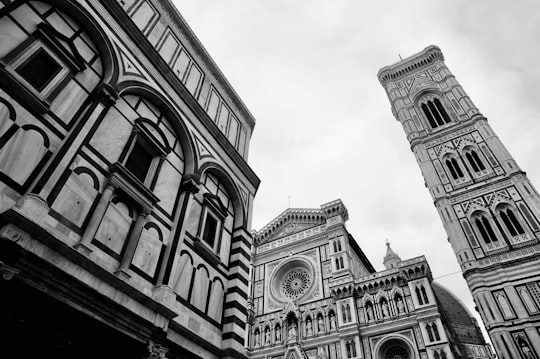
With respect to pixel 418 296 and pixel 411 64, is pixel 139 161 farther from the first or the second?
pixel 411 64

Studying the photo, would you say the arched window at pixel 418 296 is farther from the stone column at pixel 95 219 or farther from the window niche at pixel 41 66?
the window niche at pixel 41 66

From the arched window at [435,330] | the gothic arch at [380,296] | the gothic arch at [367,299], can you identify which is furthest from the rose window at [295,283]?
the arched window at [435,330]

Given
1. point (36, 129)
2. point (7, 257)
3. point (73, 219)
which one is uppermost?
point (36, 129)

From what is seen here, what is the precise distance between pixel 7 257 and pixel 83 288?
1330mm

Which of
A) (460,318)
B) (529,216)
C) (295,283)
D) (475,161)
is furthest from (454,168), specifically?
(460,318)

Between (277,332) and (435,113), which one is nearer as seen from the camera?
(277,332)

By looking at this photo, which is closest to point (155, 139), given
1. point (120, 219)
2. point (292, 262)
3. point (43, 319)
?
point (120, 219)

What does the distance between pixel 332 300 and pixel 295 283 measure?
536 cm

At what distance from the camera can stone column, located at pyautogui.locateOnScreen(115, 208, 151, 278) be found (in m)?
7.06

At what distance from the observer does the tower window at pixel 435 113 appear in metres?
37.7

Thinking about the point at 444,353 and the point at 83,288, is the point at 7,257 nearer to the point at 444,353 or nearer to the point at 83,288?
the point at 83,288

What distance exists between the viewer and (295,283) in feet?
113

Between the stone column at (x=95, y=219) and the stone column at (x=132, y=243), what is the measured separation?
2.82ft

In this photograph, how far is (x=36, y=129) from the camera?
6.54 m
